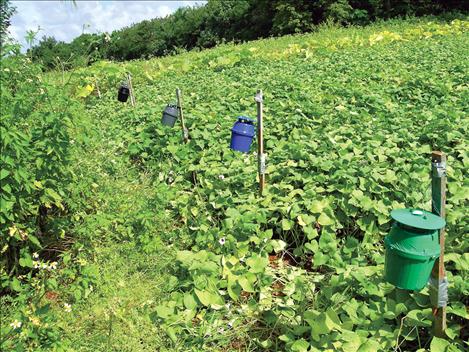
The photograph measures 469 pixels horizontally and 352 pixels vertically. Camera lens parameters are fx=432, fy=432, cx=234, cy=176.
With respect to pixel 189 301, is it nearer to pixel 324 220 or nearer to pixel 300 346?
pixel 300 346

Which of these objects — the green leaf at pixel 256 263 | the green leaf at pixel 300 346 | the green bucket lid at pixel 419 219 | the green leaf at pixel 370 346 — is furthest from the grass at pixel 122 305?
the green bucket lid at pixel 419 219

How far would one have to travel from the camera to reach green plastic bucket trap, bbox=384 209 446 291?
182cm

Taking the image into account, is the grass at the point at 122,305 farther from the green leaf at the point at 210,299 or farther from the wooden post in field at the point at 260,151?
the wooden post in field at the point at 260,151

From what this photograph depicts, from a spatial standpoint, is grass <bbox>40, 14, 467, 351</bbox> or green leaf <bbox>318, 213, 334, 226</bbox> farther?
green leaf <bbox>318, 213, 334, 226</bbox>

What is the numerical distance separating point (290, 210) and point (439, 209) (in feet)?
4.58

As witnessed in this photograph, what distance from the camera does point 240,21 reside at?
2664cm

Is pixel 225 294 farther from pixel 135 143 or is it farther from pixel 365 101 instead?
pixel 365 101

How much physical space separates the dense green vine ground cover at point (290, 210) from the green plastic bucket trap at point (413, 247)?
0.32m

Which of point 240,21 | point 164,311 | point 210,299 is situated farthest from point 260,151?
point 240,21

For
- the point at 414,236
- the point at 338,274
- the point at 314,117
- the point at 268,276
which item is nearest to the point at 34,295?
the point at 268,276

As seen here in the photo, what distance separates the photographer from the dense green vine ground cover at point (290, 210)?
230 centimetres

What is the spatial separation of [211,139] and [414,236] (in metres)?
3.15

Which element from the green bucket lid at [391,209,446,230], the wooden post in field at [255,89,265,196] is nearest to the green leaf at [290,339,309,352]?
the green bucket lid at [391,209,446,230]

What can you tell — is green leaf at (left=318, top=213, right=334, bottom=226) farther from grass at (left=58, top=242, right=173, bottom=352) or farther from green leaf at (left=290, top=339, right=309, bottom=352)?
grass at (left=58, top=242, right=173, bottom=352)
